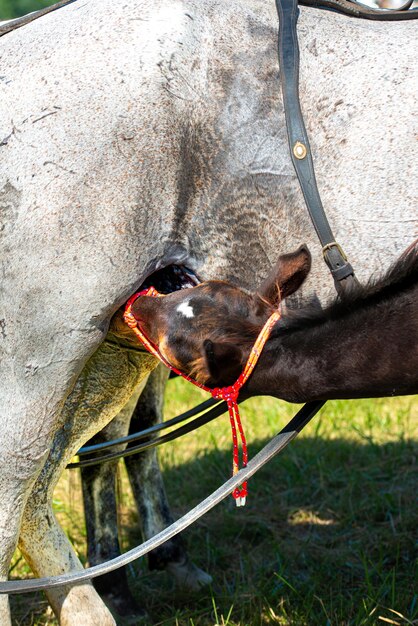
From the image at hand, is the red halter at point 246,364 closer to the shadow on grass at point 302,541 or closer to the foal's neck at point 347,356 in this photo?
the foal's neck at point 347,356

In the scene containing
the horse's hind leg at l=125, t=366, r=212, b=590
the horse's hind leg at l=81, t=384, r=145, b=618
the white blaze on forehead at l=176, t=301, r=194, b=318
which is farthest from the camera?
the horse's hind leg at l=125, t=366, r=212, b=590

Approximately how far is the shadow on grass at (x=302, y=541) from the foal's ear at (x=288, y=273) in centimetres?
143

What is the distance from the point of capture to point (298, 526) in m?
4.28

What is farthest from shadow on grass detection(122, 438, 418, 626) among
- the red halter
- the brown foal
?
the brown foal

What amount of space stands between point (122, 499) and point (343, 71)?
9.74ft

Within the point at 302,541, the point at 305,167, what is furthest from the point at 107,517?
the point at 305,167

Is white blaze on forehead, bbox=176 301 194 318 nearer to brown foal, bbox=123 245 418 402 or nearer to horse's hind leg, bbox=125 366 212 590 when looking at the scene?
brown foal, bbox=123 245 418 402

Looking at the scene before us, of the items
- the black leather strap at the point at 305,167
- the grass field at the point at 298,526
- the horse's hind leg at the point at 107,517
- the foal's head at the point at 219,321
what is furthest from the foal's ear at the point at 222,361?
the horse's hind leg at the point at 107,517

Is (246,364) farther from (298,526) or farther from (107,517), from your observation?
(298,526)

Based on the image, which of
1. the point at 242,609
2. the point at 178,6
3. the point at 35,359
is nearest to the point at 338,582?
the point at 242,609

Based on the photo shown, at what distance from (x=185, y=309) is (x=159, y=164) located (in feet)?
1.36

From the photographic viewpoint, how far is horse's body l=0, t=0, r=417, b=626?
2230 millimetres

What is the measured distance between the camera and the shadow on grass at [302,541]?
3266 mm

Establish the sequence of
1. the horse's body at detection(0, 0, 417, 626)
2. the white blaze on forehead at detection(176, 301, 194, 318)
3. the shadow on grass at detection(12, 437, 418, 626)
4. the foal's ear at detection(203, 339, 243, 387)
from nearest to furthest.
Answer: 1. the foal's ear at detection(203, 339, 243, 387)
2. the white blaze on forehead at detection(176, 301, 194, 318)
3. the horse's body at detection(0, 0, 417, 626)
4. the shadow on grass at detection(12, 437, 418, 626)
